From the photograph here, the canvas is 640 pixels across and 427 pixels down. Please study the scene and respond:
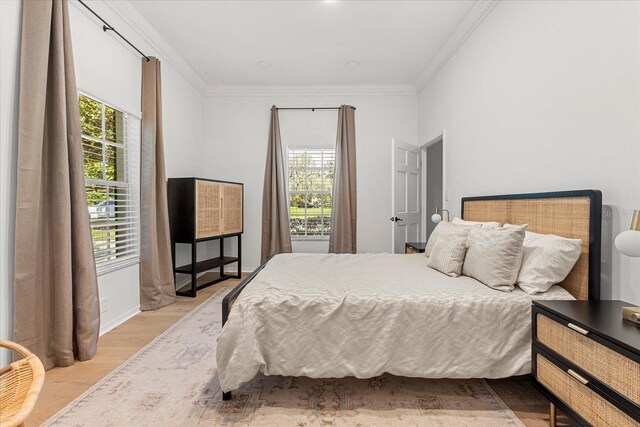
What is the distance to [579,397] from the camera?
133 centimetres

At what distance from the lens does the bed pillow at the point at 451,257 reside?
7.40 feet

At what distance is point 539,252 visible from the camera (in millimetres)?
1936

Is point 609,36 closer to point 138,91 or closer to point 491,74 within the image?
point 491,74

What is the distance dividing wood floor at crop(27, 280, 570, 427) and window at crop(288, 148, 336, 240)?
243 centimetres

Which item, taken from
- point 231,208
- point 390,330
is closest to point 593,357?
point 390,330

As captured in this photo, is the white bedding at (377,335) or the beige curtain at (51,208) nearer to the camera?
the white bedding at (377,335)

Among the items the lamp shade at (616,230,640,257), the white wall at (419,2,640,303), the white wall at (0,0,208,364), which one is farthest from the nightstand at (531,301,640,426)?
the white wall at (0,0,208,364)

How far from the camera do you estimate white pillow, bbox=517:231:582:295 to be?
6.00ft

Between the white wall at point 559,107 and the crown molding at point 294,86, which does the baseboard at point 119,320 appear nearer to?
the crown molding at point 294,86

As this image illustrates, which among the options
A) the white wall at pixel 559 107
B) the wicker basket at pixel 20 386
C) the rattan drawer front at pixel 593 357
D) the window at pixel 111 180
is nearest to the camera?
the wicker basket at pixel 20 386

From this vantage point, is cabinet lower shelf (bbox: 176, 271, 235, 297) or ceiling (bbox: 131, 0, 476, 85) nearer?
ceiling (bbox: 131, 0, 476, 85)

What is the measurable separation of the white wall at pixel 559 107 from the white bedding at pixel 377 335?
64 cm

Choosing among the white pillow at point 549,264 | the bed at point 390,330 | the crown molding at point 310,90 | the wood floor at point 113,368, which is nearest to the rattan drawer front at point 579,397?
the bed at point 390,330

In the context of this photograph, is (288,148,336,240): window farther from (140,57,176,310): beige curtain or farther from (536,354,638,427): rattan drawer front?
(536,354,638,427): rattan drawer front
